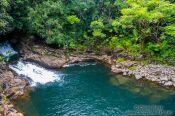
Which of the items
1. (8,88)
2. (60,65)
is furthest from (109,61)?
(8,88)

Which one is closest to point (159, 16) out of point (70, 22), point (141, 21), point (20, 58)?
point (141, 21)

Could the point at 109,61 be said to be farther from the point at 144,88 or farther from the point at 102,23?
the point at 144,88

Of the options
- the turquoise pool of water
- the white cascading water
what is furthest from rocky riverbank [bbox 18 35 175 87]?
the turquoise pool of water

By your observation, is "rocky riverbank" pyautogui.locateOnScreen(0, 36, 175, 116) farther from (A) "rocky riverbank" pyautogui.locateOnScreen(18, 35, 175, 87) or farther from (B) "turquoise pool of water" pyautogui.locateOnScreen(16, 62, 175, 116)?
(B) "turquoise pool of water" pyautogui.locateOnScreen(16, 62, 175, 116)

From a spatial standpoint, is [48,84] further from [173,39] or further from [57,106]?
[173,39]

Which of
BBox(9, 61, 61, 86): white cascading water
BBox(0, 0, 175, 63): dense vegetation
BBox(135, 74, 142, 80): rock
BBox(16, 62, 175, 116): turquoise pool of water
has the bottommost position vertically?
BBox(16, 62, 175, 116): turquoise pool of water

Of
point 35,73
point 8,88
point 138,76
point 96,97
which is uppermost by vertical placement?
point 35,73
